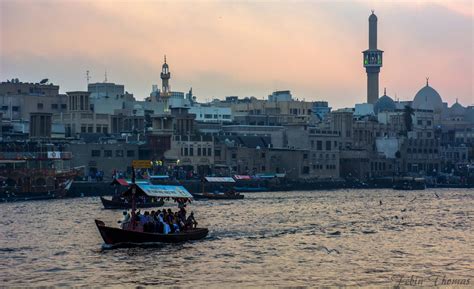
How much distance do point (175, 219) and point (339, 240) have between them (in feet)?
38.9

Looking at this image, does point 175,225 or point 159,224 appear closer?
point 159,224

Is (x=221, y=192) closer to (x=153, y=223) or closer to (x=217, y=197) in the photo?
(x=217, y=197)

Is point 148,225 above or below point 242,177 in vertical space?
below

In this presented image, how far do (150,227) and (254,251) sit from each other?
6.67 m

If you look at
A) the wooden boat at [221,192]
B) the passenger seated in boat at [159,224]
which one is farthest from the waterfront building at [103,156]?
the passenger seated in boat at [159,224]

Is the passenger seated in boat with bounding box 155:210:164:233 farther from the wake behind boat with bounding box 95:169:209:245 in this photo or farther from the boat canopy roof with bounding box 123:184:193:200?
the boat canopy roof with bounding box 123:184:193:200

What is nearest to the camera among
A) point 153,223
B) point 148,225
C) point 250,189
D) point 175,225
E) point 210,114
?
point 148,225

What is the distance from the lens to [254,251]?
65.1 m

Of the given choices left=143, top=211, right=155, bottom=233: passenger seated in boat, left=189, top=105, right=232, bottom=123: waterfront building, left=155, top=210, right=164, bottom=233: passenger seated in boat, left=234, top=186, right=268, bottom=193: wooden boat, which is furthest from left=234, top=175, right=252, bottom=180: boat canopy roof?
left=143, top=211, right=155, bottom=233: passenger seated in boat

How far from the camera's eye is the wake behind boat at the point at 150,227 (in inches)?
2525

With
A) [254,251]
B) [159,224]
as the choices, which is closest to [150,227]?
[159,224]

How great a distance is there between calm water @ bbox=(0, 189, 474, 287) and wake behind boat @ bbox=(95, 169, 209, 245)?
0.79 m

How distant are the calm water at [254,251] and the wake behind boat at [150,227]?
31.2 inches

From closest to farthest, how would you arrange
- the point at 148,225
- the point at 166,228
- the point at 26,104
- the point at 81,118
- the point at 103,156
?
1. the point at 148,225
2. the point at 166,228
3. the point at 103,156
4. the point at 81,118
5. the point at 26,104
